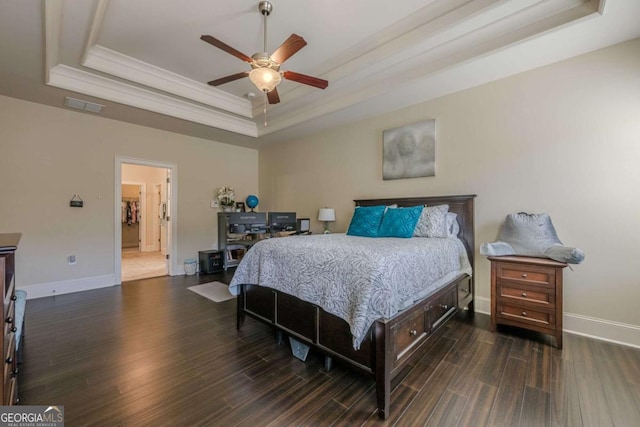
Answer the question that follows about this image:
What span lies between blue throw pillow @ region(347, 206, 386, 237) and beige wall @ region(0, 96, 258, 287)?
145 inches

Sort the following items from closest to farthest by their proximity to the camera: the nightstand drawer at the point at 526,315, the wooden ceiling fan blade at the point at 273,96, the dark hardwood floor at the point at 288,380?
the dark hardwood floor at the point at 288,380 < the nightstand drawer at the point at 526,315 < the wooden ceiling fan blade at the point at 273,96

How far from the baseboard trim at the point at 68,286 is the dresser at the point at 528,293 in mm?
5521

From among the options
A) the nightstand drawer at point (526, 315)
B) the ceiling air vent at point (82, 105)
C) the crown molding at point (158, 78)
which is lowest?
the nightstand drawer at point (526, 315)

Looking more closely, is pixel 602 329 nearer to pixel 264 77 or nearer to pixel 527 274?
pixel 527 274

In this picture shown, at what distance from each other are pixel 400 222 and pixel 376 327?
1.76m

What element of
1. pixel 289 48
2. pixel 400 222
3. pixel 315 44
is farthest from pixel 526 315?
pixel 315 44

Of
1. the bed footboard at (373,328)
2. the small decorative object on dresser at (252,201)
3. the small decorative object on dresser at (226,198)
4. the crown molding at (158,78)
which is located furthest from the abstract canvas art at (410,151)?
the small decorative object on dresser at (226,198)

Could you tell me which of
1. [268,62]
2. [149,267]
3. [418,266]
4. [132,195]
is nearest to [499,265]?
[418,266]

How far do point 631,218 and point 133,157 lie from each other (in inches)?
261

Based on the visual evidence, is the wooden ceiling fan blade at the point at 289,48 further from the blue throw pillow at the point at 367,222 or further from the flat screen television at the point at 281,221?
the flat screen television at the point at 281,221

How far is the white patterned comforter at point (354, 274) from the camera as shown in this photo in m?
1.68

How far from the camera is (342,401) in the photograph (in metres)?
1.73

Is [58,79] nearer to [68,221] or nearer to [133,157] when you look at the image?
[133,157]

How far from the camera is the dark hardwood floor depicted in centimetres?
160
